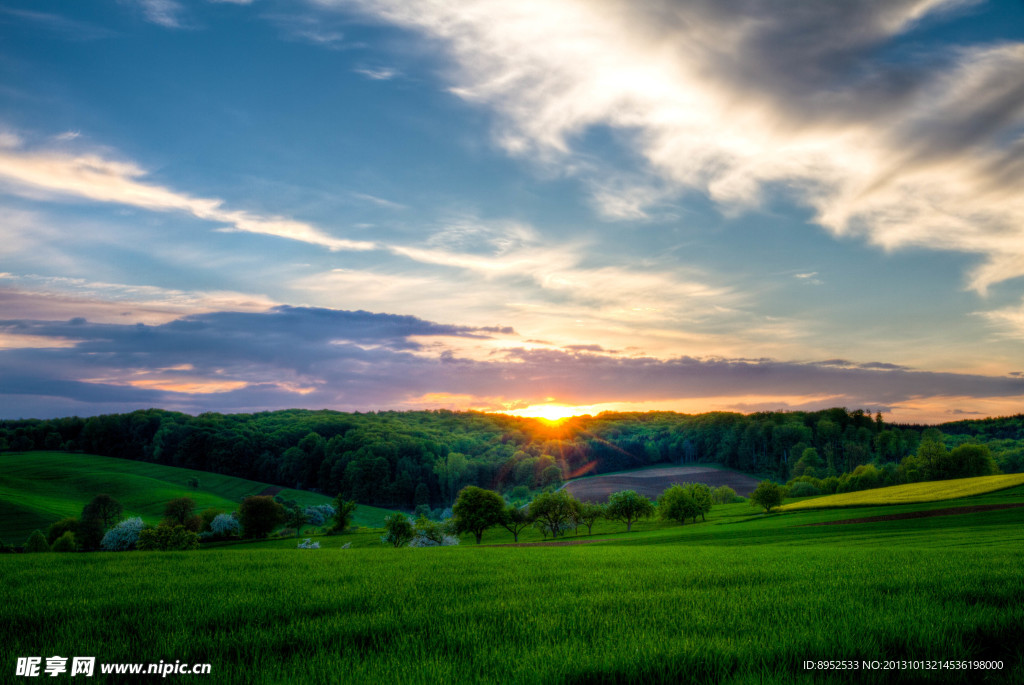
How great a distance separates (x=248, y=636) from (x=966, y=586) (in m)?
11.4

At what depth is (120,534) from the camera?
240ft

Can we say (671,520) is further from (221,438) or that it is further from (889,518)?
(221,438)

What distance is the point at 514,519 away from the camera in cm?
8650

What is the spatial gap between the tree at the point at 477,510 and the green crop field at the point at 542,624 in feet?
232

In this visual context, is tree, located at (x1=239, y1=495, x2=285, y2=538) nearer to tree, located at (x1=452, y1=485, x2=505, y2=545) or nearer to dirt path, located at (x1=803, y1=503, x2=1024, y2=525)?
tree, located at (x1=452, y1=485, x2=505, y2=545)

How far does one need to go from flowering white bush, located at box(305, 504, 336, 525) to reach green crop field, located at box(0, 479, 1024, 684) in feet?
387

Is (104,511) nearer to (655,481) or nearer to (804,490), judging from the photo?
(655,481)

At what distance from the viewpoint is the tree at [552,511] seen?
3494 inches

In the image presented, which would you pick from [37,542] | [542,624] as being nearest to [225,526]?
[37,542]

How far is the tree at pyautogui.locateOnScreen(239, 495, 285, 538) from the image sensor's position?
91500 mm

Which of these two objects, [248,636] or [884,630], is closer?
[884,630]

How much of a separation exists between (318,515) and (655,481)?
95.3 meters

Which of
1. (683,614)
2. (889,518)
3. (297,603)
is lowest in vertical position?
(889,518)

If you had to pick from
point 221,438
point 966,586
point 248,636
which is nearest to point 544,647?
point 248,636
